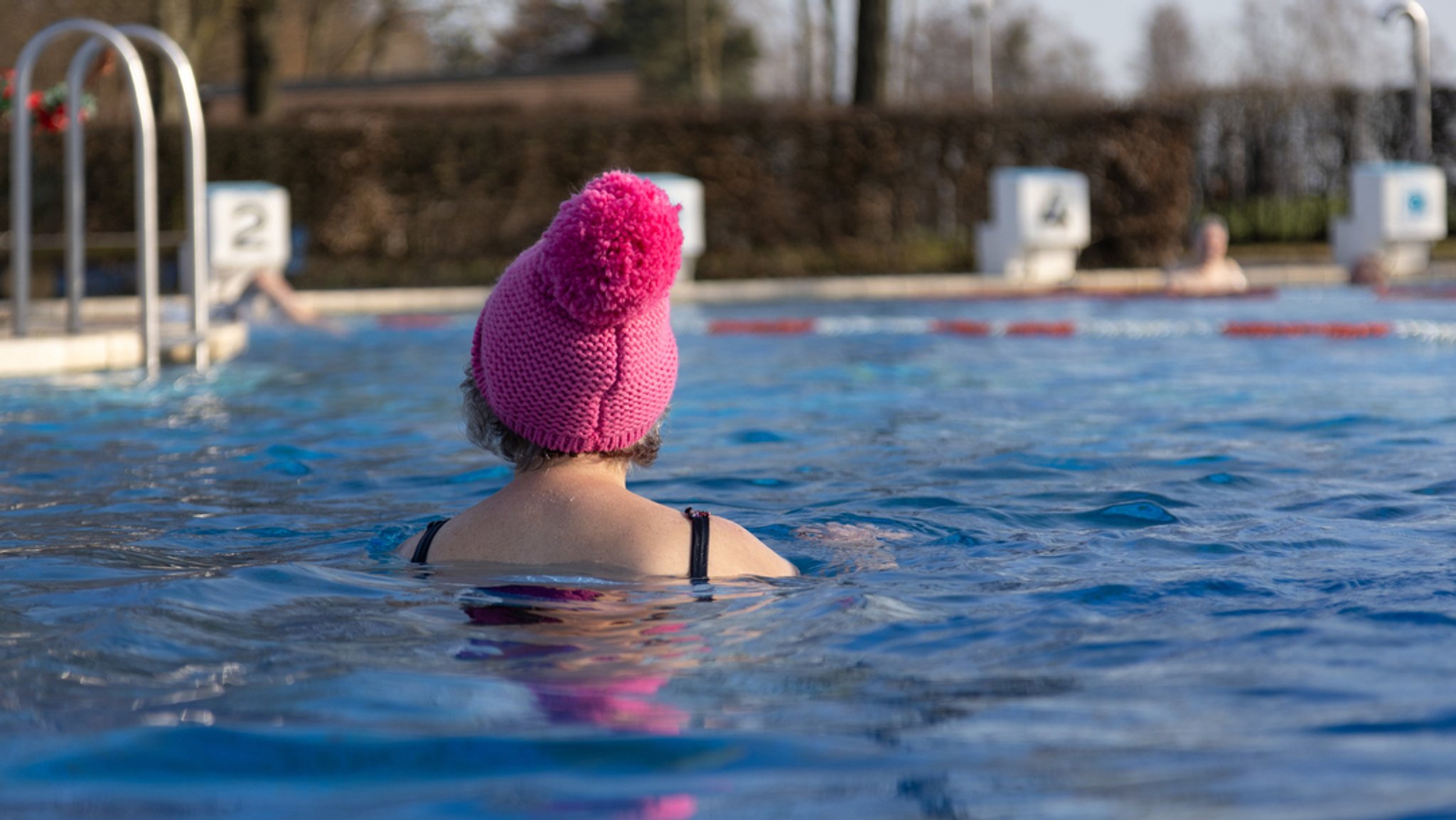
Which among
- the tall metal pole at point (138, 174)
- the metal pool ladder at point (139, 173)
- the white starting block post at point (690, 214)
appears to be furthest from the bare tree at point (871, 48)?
the tall metal pole at point (138, 174)

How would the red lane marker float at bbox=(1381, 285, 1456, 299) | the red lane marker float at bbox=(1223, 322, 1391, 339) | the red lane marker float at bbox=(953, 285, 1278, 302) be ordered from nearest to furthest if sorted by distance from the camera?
the red lane marker float at bbox=(1223, 322, 1391, 339)
the red lane marker float at bbox=(1381, 285, 1456, 299)
the red lane marker float at bbox=(953, 285, 1278, 302)

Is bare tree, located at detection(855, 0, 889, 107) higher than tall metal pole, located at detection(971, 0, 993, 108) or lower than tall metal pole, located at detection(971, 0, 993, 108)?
lower

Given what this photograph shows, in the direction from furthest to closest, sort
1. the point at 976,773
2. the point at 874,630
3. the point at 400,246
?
1. the point at 400,246
2. the point at 874,630
3. the point at 976,773

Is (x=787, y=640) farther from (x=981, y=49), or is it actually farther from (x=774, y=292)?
(x=981, y=49)

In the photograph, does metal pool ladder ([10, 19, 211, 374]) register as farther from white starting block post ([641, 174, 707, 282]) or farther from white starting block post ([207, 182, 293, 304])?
white starting block post ([641, 174, 707, 282])

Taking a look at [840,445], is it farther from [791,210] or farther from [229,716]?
[791,210]

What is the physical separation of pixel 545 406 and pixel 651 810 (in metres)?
1.24

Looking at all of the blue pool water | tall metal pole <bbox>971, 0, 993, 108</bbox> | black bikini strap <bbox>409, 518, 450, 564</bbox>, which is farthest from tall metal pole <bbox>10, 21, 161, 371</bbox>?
tall metal pole <bbox>971, 0, 993, 108</bbox>

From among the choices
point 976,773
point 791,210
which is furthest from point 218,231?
point 976,773

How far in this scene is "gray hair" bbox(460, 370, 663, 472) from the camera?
3.28 meters

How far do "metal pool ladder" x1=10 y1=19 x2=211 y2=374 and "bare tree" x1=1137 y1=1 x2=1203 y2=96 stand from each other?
53881 mm

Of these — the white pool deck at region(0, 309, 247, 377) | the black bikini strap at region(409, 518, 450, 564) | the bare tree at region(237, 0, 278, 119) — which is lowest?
the black bikini strap at region(409, 518, 450, 564)

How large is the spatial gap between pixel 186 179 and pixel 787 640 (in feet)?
24.8

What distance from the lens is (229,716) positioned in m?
2.46
